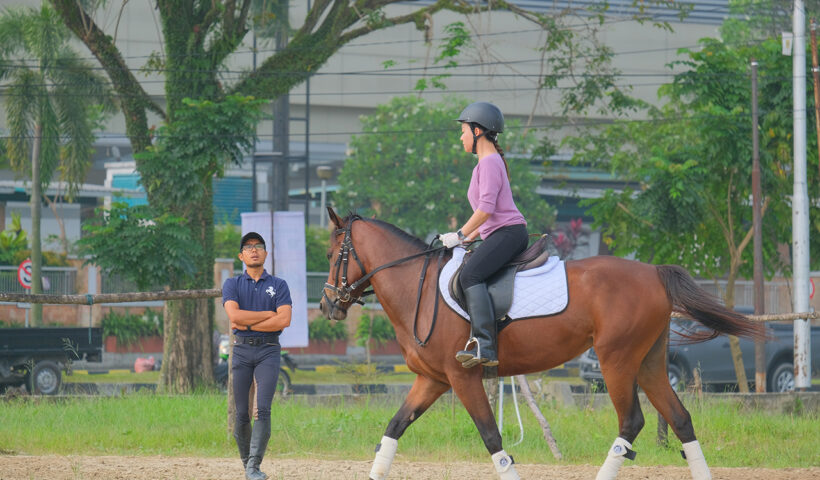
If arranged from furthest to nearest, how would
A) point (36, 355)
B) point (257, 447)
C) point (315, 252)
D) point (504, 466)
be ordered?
point (315, 252) → point (36, 355) → point (257, 447) → point (504, 466)

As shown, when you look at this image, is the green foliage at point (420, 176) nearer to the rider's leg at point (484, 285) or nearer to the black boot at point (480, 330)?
the rider's leg at point (484, 285)

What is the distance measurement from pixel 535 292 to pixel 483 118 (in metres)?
1.33

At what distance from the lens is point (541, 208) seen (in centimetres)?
4553

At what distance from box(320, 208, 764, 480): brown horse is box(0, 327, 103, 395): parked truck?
13.7 m

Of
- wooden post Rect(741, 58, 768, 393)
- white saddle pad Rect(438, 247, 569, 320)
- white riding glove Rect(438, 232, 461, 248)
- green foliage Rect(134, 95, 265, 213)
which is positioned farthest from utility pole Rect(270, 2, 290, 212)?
white saddle pad Rect(438, 247, 569, 320)

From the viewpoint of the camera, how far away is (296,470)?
8914mm

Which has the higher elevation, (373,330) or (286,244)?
(286,244)

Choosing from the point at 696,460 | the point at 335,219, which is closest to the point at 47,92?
the point at 335,219

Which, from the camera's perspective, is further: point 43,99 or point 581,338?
point 43,99

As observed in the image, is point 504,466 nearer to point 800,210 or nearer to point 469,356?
point 469,356

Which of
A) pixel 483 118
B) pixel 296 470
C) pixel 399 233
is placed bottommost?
pixel 296 470

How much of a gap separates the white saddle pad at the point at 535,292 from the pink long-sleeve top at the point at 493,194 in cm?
38

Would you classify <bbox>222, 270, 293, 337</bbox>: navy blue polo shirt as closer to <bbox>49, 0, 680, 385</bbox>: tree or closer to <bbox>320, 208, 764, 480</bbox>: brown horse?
<bbox>320, 208, 764, 480</bbox>: brown horse

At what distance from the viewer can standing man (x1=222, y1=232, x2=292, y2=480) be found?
7.83m
